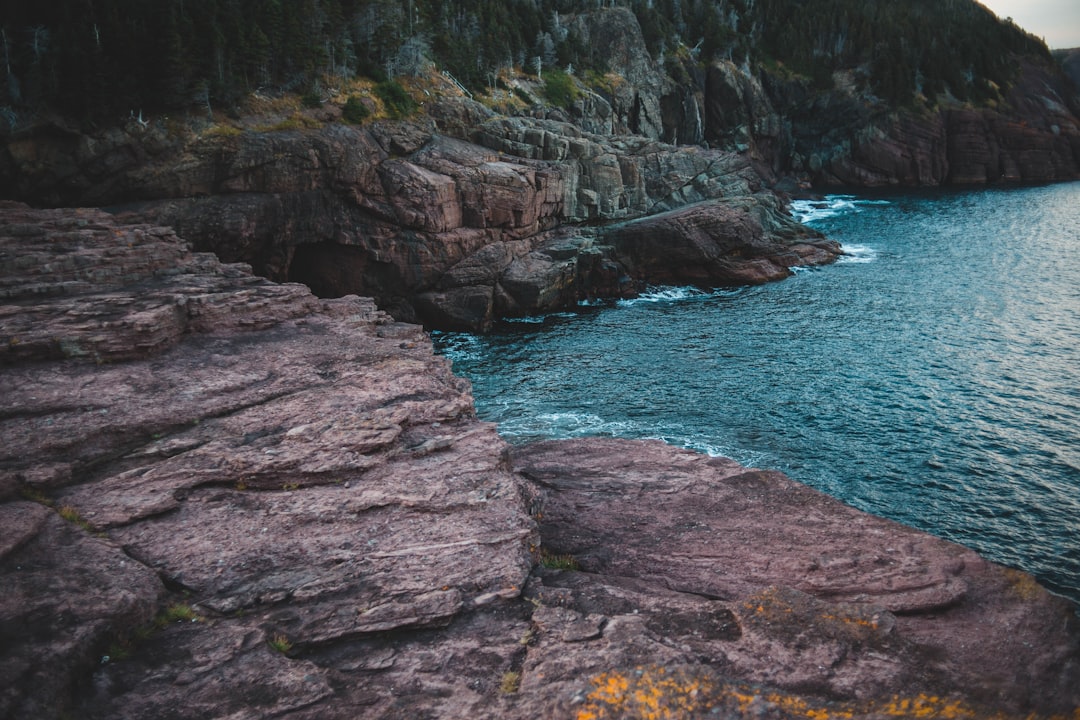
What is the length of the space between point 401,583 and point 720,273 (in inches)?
2169

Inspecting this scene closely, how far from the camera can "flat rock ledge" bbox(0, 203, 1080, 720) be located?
461 inches

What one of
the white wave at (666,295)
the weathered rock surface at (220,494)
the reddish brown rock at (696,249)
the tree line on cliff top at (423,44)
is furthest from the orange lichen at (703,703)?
the reddish brown rock at (696,249)

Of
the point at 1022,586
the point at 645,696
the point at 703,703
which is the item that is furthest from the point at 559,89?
the point at 703,703

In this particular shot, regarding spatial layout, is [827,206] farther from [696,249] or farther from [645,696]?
[645,696]

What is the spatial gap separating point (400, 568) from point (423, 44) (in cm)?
7058

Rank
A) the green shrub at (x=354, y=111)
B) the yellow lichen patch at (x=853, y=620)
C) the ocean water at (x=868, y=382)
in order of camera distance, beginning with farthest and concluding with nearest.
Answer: the green shrub at (x=354, y=111)
the ocean water at (x=868, y=382)
the yellow lichen patch at (x=853, y=620)

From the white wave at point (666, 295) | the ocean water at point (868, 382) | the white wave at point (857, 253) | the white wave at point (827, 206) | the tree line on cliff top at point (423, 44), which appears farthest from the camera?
the white wave at point (827, 206)

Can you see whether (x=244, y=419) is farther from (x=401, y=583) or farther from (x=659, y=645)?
(x=659, y=645)

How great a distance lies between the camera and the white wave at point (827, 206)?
322 ft

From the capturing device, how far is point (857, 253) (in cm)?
7369

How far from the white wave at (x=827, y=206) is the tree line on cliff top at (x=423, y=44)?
96.9 ft

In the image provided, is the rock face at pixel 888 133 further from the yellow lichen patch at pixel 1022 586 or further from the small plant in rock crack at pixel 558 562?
the small plant in rock crack at pixel 558 562

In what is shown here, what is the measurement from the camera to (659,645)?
506 inches

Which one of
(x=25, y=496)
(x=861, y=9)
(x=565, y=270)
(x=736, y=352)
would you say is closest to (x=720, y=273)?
(x=565, y=270)
